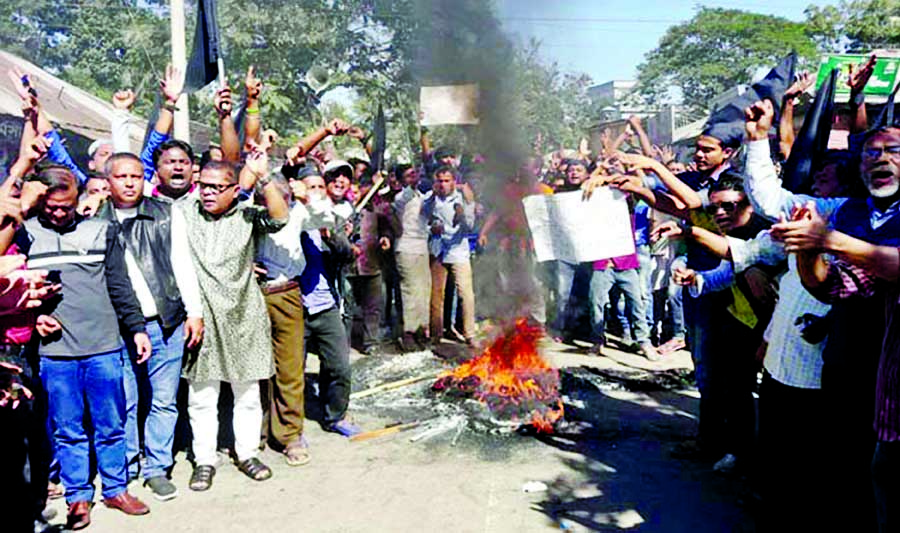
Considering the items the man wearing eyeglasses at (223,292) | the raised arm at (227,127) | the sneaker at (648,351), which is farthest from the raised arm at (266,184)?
the sneaker at (648,351)

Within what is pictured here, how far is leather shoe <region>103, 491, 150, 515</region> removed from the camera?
4.36m

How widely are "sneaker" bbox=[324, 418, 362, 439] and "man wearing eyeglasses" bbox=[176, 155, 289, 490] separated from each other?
927 mm

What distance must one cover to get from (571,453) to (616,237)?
5.58 ft

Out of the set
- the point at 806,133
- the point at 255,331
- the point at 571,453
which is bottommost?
the point at 571,453

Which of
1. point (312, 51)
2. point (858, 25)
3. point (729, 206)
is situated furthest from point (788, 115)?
point (858, 25)

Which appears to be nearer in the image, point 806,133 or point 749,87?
point 806,133

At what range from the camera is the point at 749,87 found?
5570 millimetres

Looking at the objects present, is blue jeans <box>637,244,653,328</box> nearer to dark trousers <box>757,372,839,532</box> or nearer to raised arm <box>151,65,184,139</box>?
dark trousers <box>757,372,839,532</box>

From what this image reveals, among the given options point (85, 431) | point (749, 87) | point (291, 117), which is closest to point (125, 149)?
point (85, 431)

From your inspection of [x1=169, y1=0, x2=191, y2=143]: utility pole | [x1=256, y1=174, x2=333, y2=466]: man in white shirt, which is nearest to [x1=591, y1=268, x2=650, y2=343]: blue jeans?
[x1=256, y1=174, x2=333, y2=466]: man in white shirt

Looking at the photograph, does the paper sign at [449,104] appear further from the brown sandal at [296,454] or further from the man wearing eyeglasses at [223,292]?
the brown sandal at [296,454]

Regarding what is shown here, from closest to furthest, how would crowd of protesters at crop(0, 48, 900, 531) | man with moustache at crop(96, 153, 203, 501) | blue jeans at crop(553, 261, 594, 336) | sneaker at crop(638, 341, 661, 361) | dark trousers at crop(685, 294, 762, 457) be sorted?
crowd of protesters at crop(0, 48, 900, 531)
man with moustache at crop(96, 153, 203, 501)
dark trousers at crop(685, 294, 762, 457)
sneaker at crop(638, 341, 661, 361)
blue jeans at crop(553, 261, 594, 336)

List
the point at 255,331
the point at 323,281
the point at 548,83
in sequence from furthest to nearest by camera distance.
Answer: the point at 548,83, the point at 323,281, the point at 255,331

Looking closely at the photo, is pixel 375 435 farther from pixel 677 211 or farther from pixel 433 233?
pixel 433 233
